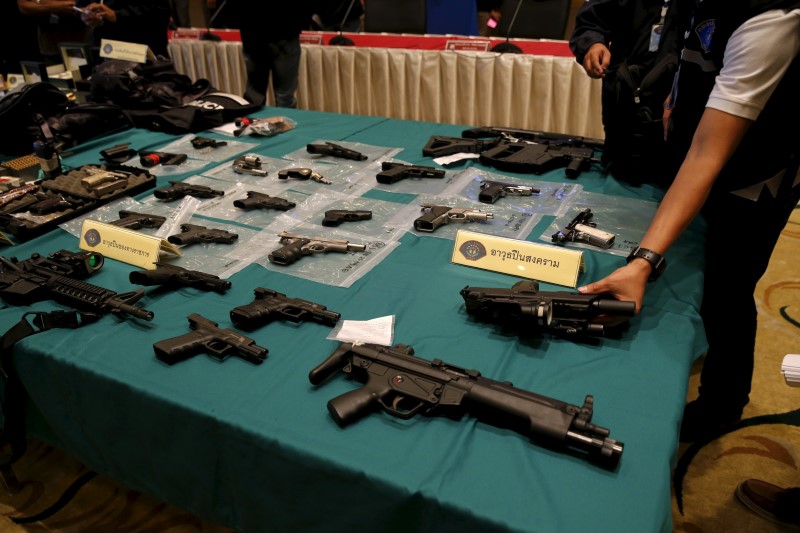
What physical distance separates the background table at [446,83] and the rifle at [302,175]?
2.14m

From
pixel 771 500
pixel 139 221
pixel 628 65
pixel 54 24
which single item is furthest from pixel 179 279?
pixel 54 24

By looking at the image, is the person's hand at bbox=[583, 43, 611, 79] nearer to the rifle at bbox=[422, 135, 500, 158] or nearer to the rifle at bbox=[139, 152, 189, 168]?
the rifle at bbox=[422, 135, 500, 158]

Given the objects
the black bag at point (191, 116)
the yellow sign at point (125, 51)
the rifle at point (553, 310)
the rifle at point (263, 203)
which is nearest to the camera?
the rifle at point (553, 310)

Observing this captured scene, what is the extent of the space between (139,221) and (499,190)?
1533 millimetres

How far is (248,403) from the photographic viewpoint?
130 cm

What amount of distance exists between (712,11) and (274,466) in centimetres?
169

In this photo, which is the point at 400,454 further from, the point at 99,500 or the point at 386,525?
the point at 99,500

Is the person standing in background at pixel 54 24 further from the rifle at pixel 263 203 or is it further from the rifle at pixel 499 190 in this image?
the rifle at pixel 499 190

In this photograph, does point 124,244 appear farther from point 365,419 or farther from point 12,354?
point 365,419

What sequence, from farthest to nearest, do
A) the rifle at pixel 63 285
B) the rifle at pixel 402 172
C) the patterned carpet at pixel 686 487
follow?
1. the rifle at pixel 402 172
2. the patterned carpet at pixel 686 487
3. the rifle at pixel 63 285

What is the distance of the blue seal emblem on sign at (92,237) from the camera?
205 cm

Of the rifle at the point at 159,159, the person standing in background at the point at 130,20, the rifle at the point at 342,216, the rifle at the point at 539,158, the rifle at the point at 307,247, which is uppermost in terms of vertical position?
the person standing in background at the point at 130,20

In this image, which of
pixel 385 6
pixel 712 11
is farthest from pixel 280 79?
pixel 712 11

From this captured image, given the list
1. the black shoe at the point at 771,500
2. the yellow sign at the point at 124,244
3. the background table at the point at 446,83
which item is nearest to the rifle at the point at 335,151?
the yellow sign at the point at 124,244
